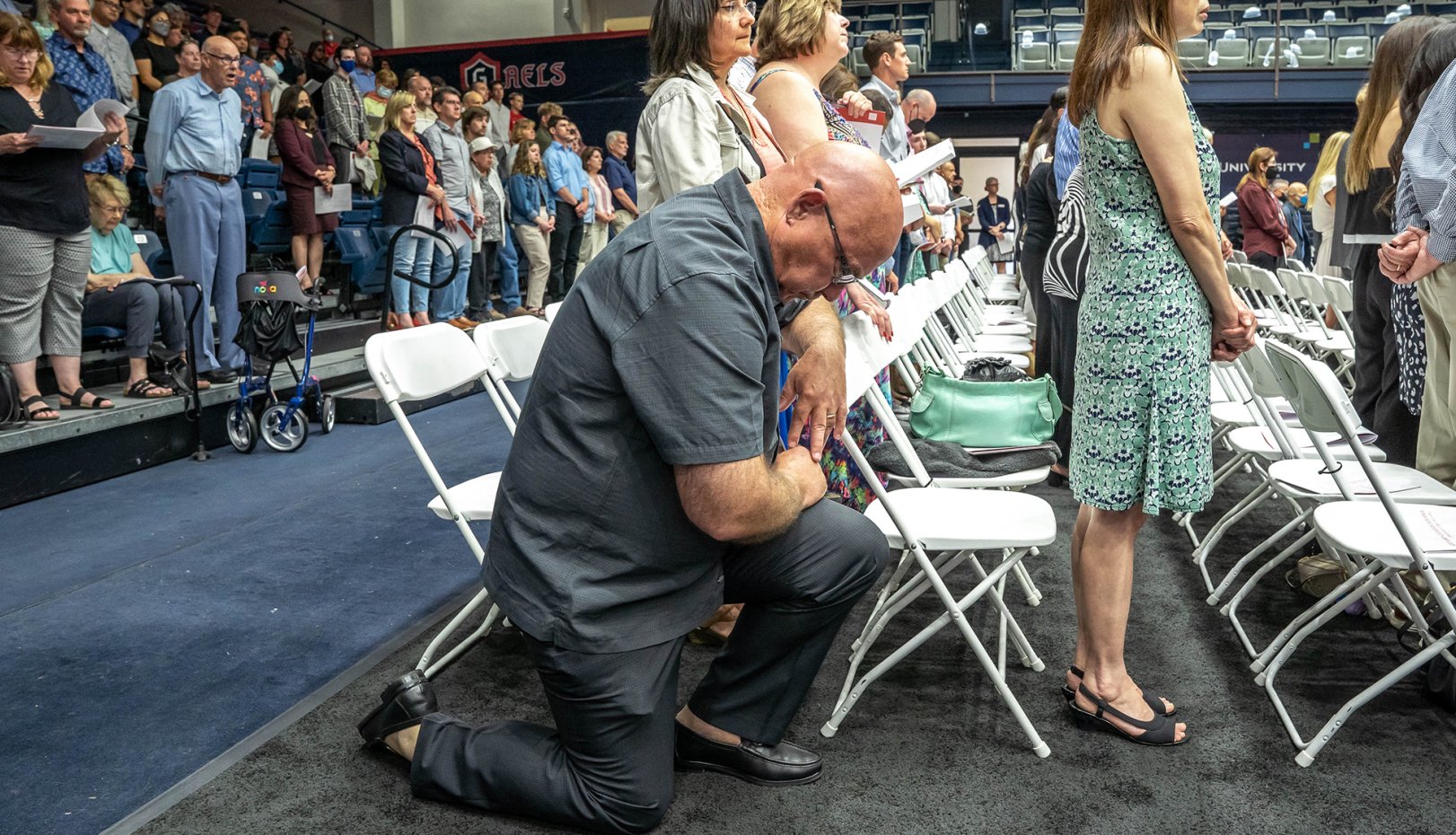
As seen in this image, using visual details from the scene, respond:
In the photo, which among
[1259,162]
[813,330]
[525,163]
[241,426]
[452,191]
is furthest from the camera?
[1259,162]

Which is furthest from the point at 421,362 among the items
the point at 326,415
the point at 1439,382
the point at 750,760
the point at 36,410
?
the point at 326,415

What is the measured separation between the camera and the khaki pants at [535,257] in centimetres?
926

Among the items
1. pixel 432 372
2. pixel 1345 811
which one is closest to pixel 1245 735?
pixel 1345 811

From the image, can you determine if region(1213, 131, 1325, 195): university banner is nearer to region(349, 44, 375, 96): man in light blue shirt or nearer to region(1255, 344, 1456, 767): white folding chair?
region(349, 44, 375, 96): man in light blue shirt

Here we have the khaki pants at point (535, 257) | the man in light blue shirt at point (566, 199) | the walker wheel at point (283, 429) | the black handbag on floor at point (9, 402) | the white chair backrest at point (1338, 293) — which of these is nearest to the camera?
the black handbag on floor at point (9, 402)

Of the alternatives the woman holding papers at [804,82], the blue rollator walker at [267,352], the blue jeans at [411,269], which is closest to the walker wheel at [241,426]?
the blue rollator walker at [267,352]

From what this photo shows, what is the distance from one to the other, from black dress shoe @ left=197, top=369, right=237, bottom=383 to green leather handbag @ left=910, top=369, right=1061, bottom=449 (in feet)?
12.6

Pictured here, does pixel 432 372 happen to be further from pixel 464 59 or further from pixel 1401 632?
pixel 464 59

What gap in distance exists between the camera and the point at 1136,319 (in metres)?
2.24

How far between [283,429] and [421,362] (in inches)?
118

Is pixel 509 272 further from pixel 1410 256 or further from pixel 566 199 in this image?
pixel 1410 256

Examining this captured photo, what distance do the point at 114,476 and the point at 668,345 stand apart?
161 inches

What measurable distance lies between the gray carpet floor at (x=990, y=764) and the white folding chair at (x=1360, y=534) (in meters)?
0.12

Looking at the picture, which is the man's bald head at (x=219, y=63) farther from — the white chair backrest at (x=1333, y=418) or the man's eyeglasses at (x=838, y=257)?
the white chair backrest at (x=1333, y=418)
